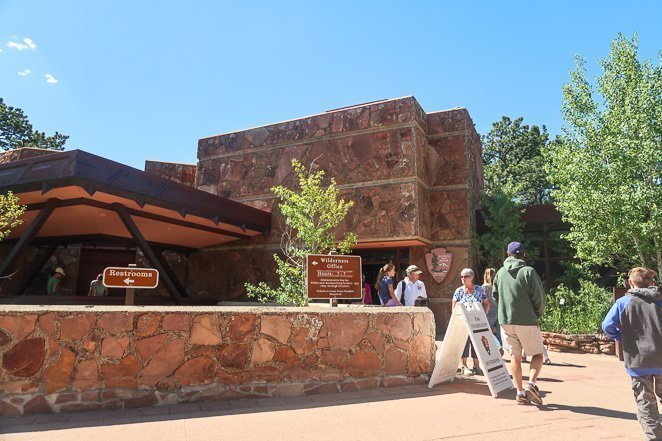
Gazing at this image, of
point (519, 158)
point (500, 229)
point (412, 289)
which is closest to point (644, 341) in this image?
point (412, 289)

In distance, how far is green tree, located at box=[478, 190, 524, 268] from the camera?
13898mm

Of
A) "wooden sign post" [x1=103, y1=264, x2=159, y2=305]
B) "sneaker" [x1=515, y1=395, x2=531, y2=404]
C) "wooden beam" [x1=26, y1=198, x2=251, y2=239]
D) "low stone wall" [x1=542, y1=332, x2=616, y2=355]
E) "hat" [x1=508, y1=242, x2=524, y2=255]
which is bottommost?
"low stone wall" [x1=542, y1=332, x2=616, y2=355]

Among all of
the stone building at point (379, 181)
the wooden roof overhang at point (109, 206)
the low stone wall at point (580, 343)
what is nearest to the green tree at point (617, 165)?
the low stone wall at point (580, 343)

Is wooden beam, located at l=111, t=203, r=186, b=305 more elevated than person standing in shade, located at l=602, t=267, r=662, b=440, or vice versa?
wooden beam, located at l=111, t=203, r=186, b=305

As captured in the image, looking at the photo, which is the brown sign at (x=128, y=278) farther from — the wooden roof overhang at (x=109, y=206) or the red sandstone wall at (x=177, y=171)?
the red sandstone wall at (x=177, y=171)

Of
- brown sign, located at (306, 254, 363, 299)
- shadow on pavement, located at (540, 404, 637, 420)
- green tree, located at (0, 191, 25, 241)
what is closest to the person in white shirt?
brown sign, located at (306, 254, 363, 299)

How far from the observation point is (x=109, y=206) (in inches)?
434

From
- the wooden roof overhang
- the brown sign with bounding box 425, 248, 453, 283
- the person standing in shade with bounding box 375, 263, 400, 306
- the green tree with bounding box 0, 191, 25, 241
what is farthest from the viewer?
the brown sign with bounding box 425, 248, 453, 283

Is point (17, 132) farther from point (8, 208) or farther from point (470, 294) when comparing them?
point (470, 294)

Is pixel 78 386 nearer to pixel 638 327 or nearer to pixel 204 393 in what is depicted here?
pixel 204 393

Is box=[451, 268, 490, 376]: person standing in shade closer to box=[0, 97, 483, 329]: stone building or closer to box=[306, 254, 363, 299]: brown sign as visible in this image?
box=[306, 254, 363, 299]: brown sign

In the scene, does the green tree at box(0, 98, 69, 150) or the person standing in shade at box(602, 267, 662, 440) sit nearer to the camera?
the person standing in shade at box(602, 267, 662, 440)

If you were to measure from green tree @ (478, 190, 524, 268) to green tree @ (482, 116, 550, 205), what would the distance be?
1464 cm

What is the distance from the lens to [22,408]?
14.4ft
